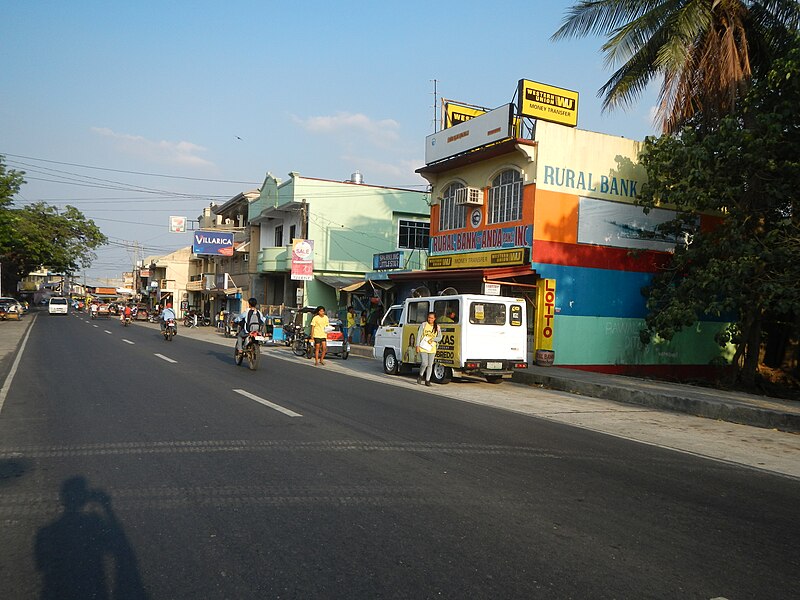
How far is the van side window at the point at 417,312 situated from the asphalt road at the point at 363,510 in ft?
22.8

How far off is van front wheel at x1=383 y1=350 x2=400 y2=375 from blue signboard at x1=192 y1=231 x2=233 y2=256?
30748 mm

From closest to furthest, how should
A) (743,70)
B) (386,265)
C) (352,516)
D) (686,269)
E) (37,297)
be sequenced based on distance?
1. (352,516)
2. (743,70)
3. (686,269)
4. (386,265)
5. (37,297)

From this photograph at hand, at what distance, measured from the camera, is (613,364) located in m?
21.7

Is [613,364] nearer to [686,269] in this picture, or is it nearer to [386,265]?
[686,269]

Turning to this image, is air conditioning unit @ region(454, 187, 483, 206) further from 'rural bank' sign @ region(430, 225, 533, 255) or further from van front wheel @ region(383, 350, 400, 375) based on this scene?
van front wheel @ region(383, 350, 400, 375)

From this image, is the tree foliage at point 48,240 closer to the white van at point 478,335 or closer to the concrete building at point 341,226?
the concrete building at point 341,226

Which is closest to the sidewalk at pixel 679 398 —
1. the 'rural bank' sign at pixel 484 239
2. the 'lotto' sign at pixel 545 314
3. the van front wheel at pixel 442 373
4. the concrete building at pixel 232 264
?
the 'lotto' sign at pixel 545 314

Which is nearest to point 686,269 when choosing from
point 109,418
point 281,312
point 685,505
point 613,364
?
point 613,364

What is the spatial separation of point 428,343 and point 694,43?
12357 mm

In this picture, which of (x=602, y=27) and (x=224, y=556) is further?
(x=602, y=27)

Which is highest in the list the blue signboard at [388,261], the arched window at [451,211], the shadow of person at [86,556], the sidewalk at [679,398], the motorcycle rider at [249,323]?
the arched window at [451,211]

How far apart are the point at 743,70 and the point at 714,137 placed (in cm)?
295

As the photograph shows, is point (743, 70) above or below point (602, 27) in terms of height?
below

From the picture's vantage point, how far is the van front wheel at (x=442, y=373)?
16.1m
